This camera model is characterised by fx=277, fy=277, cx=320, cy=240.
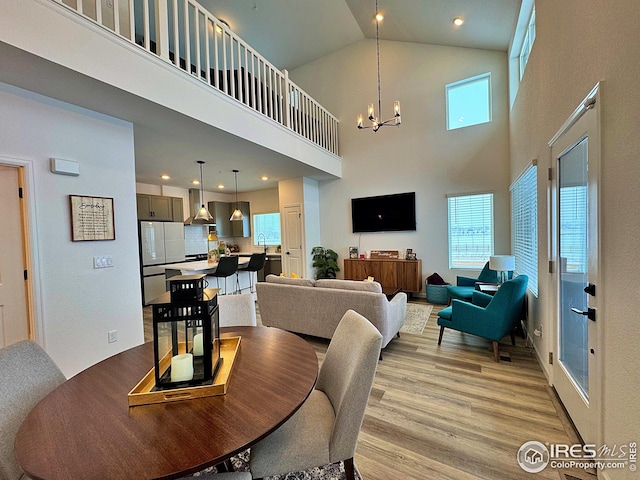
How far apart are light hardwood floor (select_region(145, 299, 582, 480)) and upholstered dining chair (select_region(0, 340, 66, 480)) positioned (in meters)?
1.57

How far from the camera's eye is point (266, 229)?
8.16 metres

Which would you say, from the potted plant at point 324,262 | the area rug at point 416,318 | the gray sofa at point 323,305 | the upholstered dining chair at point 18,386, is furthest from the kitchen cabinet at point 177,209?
the upholstered dining chair at point 18,386

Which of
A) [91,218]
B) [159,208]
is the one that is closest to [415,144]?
[91,218]

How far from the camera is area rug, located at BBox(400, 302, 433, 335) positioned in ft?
12.5

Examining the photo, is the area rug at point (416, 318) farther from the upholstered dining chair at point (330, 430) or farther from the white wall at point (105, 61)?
the white wall at point (105, 61)

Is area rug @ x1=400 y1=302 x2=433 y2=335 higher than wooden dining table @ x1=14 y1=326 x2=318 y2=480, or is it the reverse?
wooden dining table @ x1=14 y1=326 x2=318 y2=480

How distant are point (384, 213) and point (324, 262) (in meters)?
1.71

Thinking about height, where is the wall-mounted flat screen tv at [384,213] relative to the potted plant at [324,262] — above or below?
above

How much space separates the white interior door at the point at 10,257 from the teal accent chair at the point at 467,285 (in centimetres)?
492

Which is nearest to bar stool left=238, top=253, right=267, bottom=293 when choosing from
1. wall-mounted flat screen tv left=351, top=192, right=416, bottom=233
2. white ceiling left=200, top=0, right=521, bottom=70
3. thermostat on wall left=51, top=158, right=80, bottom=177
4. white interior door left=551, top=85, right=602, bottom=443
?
wall-mounted flat screen tv left=351, top=192, right=416, bottom=233

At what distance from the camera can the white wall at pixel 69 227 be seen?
2271mm

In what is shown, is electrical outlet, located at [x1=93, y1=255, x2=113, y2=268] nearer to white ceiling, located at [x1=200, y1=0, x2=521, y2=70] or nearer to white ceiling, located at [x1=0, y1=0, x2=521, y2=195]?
white ceiling, located at [x1=0, y1=0, x2=521, y2=195]

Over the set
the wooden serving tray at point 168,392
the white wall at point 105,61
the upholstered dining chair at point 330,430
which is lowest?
the upholstered dining chair at point 330,430

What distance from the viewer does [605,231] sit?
4.68 feet
